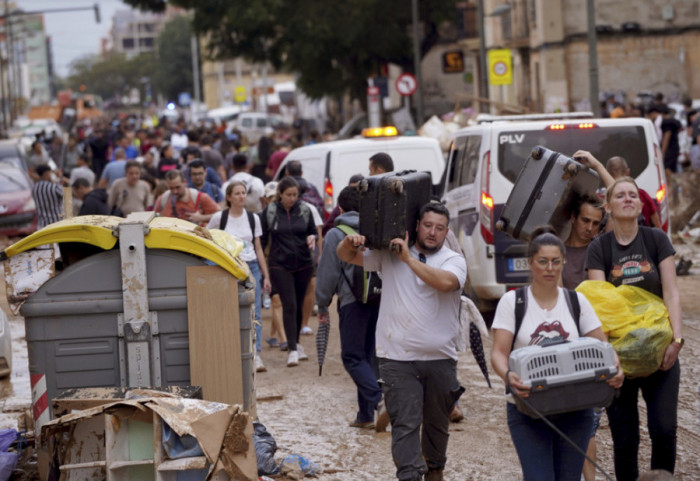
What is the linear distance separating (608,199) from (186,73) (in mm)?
124926

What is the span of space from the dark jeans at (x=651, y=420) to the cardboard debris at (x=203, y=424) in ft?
6.06

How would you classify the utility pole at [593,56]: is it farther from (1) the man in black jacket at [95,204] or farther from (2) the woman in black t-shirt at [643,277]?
(2) the woman in black t-shirt at [643,277]

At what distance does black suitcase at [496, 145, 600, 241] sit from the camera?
6965mm

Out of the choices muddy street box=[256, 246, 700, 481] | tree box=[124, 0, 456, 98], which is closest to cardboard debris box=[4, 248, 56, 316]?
muddy street box=[256, 246, 700, 481]

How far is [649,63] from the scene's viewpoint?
3888 cm

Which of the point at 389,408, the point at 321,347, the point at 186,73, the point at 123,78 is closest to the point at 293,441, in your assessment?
the point at 321,347

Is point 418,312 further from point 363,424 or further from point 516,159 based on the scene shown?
point 516,159

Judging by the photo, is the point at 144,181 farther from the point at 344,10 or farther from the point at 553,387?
the point at 344,10

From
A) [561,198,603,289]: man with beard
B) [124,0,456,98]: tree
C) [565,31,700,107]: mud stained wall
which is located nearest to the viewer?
[561,198,603,289]: man with beard

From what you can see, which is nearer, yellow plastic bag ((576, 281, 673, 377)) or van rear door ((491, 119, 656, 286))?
yellow plastic bag ((576, 281, 673, 377))

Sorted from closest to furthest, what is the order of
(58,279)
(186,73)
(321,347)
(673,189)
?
(58,279)
(321,347)
(673,189)
(186,73)

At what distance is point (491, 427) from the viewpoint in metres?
8.43

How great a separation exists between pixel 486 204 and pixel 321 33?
2894 cm

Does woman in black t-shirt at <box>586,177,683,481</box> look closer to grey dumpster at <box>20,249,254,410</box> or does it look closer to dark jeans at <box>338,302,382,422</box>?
grey dumpster at <box>20,249,254,410</box>
